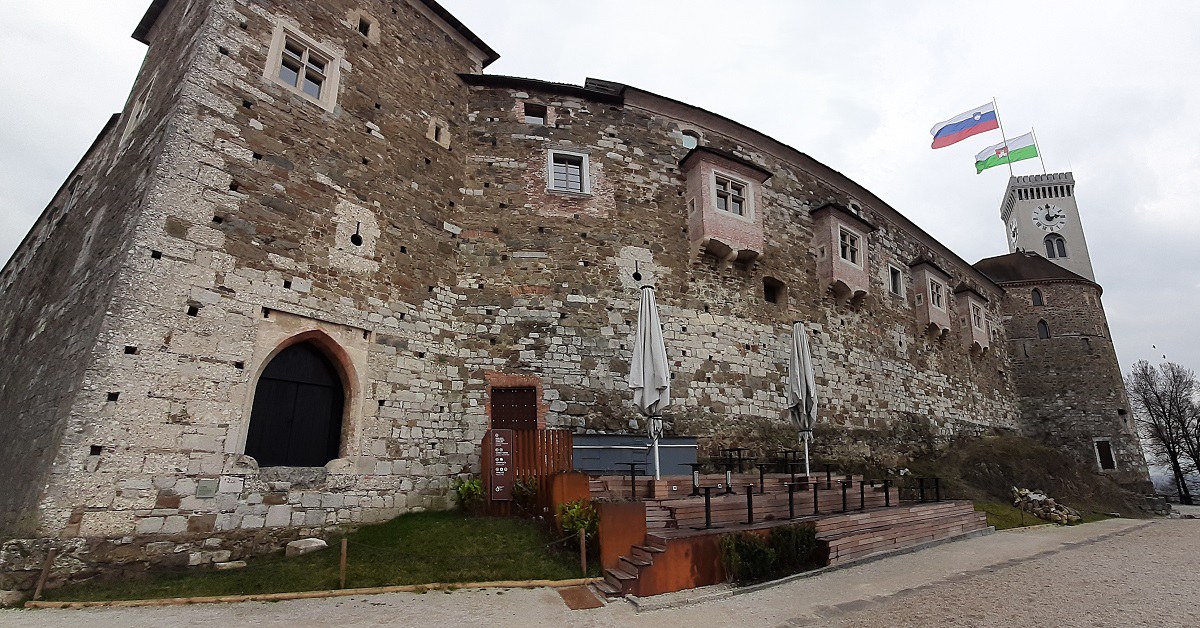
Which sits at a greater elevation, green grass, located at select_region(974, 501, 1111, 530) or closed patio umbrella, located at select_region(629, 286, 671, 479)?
closed patio umbrella, located at select_region(629, 286, 671, 479)

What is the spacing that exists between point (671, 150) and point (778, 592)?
13.3 meters

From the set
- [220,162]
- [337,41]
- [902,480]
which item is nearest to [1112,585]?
[902,480]

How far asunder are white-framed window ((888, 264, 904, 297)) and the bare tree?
26756mm

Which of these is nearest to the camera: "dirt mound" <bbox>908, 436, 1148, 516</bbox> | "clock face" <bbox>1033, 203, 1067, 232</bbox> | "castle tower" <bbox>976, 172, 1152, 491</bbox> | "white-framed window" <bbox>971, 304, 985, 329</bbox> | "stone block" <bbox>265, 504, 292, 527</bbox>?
"stone block" <bbox>265, 504, 292, 527</bbox>

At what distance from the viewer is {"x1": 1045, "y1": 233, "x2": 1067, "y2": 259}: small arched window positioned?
45.1 meters

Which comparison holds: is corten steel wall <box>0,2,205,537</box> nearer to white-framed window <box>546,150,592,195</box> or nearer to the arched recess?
the arched recess

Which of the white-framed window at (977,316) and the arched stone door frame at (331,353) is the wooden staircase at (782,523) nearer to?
the arched stone door frame at (331,353)

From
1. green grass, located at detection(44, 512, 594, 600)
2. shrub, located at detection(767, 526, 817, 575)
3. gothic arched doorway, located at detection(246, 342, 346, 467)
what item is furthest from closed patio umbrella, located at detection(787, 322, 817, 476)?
gothic arched doorway, located at detection(246, 342, 346, 467)

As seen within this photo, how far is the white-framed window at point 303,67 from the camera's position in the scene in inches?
469

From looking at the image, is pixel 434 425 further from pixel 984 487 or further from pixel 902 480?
pixel 984 487

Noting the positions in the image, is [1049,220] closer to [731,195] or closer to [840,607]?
[731,195]

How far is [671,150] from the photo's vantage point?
57.9 feet

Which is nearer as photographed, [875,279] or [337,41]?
[337,41]

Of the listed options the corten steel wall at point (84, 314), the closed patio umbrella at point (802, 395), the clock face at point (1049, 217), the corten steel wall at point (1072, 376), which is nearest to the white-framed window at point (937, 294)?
the corten steel wall at point (1072, 376)
